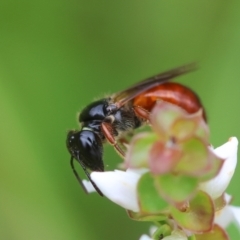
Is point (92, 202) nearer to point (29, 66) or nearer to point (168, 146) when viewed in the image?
point (29, 66)

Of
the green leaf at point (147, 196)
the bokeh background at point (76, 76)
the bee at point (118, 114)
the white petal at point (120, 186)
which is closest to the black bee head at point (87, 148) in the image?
the bee at point (118, 114)

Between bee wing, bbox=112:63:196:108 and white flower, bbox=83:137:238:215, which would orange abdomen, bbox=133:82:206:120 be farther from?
white flower, bbox=83:137:238:215

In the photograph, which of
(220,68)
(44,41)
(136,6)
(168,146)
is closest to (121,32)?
(136,6)

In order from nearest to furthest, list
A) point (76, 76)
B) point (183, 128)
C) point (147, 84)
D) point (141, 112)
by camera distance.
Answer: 1. point (183, 128)
2. point (147, 84)
3. point (141, 112)
4. point (76, 76)

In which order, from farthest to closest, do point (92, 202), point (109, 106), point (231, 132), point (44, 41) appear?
point (44, 41)
point (92, 202)
point (231, 132)
point (109, 106)

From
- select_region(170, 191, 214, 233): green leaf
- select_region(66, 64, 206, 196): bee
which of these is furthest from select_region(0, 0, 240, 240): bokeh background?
select_region(170, 191, 214, 233): green leaf

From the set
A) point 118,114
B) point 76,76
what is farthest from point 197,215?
point 76,76

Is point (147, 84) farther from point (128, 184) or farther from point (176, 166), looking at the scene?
point (176, 166)
